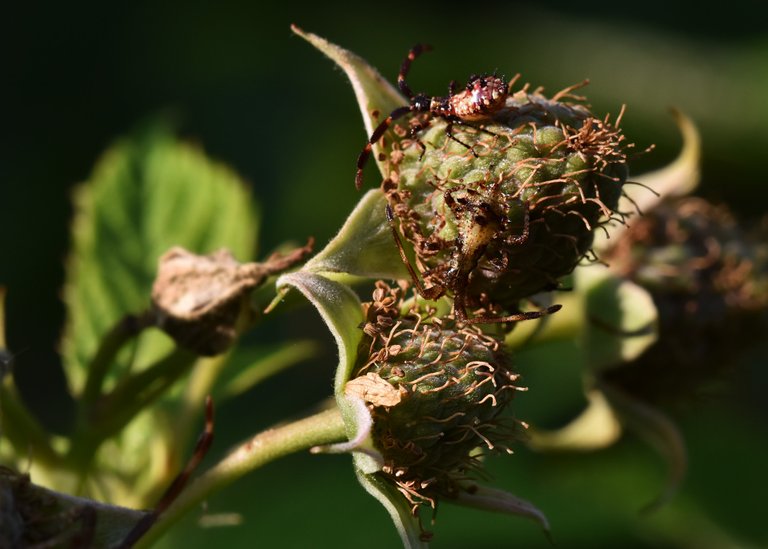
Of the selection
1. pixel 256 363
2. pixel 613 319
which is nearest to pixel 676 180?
pixel 613 319

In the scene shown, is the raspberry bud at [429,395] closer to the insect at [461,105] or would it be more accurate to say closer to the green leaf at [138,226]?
the insect at [461,105]

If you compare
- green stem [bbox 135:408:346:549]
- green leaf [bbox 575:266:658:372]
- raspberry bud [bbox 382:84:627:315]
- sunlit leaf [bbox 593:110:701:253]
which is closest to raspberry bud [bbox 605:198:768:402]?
sunlit leaf [bbox 593:110:701:253]

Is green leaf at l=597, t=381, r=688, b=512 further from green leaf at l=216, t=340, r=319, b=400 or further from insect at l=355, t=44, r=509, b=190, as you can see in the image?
insect at l=355, t=44, r=509, b=190

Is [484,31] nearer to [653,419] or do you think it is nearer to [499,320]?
[653,419]

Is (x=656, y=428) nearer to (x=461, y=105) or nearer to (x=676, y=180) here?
(x=676, y=180)

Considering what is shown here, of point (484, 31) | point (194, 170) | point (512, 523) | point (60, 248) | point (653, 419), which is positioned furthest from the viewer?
point (484, 31)

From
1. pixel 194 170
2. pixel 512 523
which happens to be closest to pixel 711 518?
pixel 512 523
